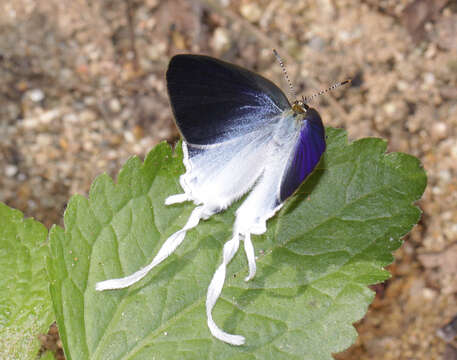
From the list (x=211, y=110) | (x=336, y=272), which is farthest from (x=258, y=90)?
(x=336, y=272)

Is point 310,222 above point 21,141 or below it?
above

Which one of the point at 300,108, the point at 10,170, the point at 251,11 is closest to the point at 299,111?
the point at 300,108

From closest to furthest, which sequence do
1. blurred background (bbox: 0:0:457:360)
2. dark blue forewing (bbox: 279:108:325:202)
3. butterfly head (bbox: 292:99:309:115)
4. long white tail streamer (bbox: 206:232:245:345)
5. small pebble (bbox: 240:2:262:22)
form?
dark blue forewing (bbox: 279:108:325:202) → long white tail streamer (bbox: 206:232:245:345) → butterfly head (bbox: 292:99:309:115) → blurred background (bbox: 0:0:457:360) → small pebble (bbox: 240:2:262:22)

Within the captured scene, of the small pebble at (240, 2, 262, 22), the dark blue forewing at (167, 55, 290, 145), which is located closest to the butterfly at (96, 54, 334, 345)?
the dark blue forewing at (167, 55, 290, 145)

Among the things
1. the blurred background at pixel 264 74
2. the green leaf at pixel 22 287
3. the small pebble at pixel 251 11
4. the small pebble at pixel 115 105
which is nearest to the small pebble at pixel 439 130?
the blurred background at pixel 264 74

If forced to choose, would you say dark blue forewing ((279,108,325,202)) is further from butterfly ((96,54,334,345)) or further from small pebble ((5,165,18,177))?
small pebble ((5,165,18,177))

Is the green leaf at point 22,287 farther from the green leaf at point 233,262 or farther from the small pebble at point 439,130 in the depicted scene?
the small pebble at point 439,130

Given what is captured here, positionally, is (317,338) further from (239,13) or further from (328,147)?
(239,13)
